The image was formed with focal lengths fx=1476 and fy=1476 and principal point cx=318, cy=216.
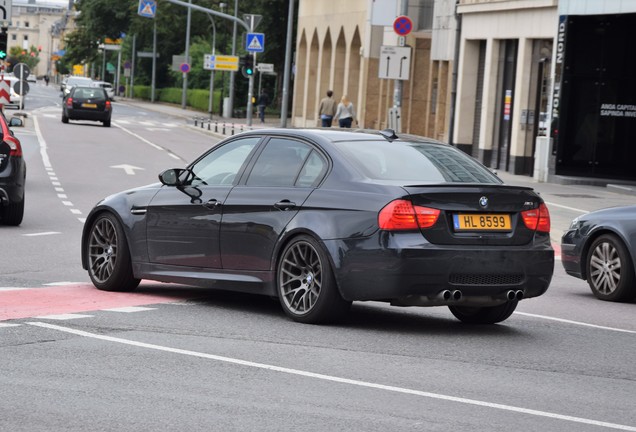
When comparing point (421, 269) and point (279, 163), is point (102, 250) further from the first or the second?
point (421, 269)

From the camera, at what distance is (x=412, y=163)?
34.0 ft

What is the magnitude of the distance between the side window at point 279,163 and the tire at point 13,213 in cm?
851

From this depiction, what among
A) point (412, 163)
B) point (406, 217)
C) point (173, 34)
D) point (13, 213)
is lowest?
point (13, 213)

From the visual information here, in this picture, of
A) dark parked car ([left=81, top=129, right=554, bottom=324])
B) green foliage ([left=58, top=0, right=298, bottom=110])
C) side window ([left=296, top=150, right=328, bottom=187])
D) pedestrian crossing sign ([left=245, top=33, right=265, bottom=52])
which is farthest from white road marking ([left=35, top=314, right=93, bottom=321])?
green foliage ([left=58, top=0, right=298, bottom=110])

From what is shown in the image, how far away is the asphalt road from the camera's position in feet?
22.7

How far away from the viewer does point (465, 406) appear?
7.33 meters

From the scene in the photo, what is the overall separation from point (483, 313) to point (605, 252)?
3.24m

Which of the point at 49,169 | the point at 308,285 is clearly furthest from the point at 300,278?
the point at 49,169

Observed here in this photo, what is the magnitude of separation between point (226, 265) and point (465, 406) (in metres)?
3.88

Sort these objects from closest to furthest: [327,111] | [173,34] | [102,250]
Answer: [102,250]
[327,111]
[173,34]

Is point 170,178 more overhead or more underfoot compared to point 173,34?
more underfoot

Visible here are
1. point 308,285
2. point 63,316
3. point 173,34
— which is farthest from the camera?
point 173,34

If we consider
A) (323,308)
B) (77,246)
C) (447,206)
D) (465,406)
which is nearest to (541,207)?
(447,206)

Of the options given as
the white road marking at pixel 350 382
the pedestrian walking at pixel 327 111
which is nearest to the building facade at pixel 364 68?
the pedestrian walking at pixel 327 111
